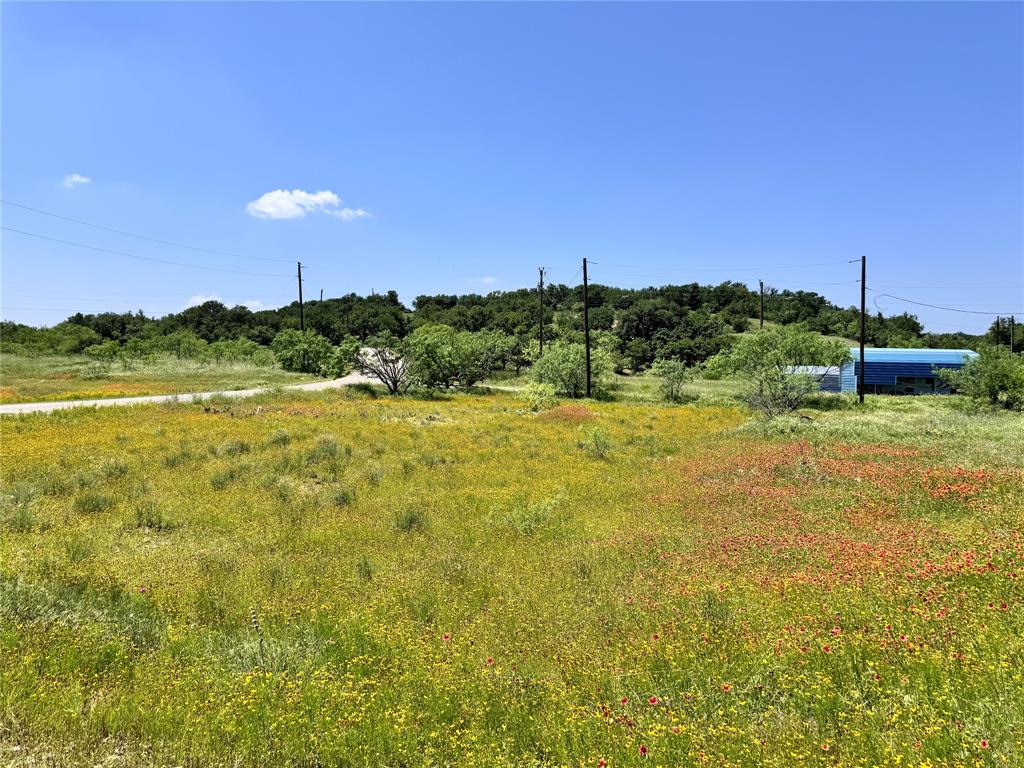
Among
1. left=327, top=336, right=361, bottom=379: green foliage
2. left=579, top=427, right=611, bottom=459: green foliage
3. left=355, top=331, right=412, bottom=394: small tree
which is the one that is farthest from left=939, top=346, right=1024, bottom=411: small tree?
left=327, top=336, right=361, bottom=379: green foliage

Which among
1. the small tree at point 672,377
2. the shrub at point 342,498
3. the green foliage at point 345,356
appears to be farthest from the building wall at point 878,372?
the shrub at point 342,498

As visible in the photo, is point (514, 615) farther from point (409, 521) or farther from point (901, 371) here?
point (901, 371)

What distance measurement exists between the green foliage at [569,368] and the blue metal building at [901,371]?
2160cm

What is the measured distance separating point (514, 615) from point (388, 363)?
37248 millimetres

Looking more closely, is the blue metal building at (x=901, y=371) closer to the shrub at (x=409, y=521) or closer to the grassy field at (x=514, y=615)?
the grassy field at (x=514, y=615)

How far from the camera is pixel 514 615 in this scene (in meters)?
6.57

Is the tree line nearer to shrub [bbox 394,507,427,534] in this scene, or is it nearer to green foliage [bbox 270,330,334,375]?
green foliage [bbox 270,330,334,375]

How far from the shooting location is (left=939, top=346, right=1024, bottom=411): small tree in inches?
1128

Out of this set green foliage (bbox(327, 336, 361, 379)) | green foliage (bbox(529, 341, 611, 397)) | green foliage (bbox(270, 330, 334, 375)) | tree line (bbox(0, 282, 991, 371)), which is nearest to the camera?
green foliage (bbox(327, 336, 361, 379))

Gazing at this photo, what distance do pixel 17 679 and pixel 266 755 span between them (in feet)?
8.31

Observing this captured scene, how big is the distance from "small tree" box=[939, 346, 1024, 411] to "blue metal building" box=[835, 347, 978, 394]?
1228cm

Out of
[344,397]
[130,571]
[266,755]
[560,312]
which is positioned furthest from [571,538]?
[560,312]

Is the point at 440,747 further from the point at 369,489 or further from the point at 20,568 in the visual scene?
the point at 369,489

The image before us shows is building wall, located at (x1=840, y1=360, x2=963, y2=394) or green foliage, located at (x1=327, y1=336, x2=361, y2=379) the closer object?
green foliage, located at (x1=327, y1=336, x2=361, y2=379)
